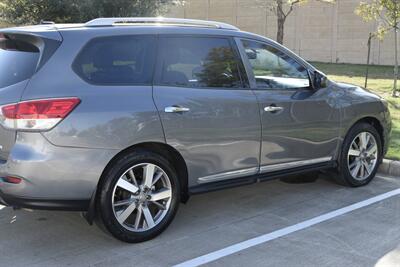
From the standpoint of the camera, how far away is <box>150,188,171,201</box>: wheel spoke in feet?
14.4

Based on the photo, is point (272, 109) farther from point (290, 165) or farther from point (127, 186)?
point (127, 186)

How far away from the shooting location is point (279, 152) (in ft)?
16.8

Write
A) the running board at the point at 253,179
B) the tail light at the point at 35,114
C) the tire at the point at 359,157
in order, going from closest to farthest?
the tail light at the point at 35,114 → the running board at the point at 253,179 → the tire at the point at 359,157

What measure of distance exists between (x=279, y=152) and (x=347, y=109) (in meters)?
1.07

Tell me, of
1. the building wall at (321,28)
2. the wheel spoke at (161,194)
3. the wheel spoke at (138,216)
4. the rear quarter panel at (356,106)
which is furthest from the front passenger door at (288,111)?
the building wall at (321,28)

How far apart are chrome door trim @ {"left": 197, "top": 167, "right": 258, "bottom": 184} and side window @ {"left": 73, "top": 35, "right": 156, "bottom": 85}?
102 centimetres

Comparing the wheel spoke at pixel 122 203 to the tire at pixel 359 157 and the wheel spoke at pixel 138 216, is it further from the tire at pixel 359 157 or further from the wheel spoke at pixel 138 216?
the tire at pixel 359 157

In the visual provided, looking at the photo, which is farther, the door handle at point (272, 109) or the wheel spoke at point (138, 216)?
the door handle at point (272, 109)

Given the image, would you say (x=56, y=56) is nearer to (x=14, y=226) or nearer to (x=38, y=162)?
(x=38, y=162)

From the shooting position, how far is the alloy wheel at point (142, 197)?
4.21 m

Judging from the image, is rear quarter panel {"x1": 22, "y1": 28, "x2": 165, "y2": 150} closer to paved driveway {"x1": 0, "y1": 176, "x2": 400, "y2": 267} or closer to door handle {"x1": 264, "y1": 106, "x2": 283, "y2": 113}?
paved driveway {"x1": 0, "y1": 176, "x2": 400, "y2": 267}

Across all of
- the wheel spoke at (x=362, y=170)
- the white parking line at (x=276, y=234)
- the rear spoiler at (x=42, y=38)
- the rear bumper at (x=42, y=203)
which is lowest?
the white parking line at (x=276, y=234)

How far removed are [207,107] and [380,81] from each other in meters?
14.1

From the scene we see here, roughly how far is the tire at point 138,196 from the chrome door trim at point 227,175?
279 mm
